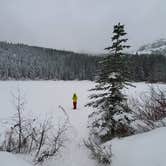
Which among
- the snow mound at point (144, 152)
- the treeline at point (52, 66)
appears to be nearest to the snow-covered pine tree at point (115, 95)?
the snow mound at point (144, 152)

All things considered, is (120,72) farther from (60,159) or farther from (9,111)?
(9,111)

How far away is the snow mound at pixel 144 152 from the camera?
347 centimetres

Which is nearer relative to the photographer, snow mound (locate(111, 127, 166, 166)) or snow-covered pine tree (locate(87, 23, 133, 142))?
snow mound (locate(111, 127, 166, 166))

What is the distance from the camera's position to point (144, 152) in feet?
12.6

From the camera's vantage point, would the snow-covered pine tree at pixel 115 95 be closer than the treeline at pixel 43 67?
Yes

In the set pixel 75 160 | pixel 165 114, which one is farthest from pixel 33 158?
pixel 165 114

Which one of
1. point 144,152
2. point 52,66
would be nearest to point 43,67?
point 52,66

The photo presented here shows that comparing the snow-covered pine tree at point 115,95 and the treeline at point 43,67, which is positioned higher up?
the treeline at point 43,67

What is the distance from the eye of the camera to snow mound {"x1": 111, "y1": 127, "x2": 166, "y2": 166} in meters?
3.47

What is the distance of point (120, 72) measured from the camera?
7.00m

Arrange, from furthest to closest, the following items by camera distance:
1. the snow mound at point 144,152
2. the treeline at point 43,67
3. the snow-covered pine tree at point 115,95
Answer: the treeline at point 43,67 → the snow-covered pine tree at point 115,95 → the snow mound at point 144,152

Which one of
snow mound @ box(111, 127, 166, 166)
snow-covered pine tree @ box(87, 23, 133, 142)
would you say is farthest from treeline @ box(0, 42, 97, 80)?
snow mound @ box(111, 127, 166, 166)

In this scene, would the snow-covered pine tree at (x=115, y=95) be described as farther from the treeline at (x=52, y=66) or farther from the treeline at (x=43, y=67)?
the treeline at (x=43, y=67)

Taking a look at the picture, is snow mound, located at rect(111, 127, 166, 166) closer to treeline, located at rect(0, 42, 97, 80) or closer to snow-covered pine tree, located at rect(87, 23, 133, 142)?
snow-covered pine tree, located at rect(87, 23, 133, 142)
